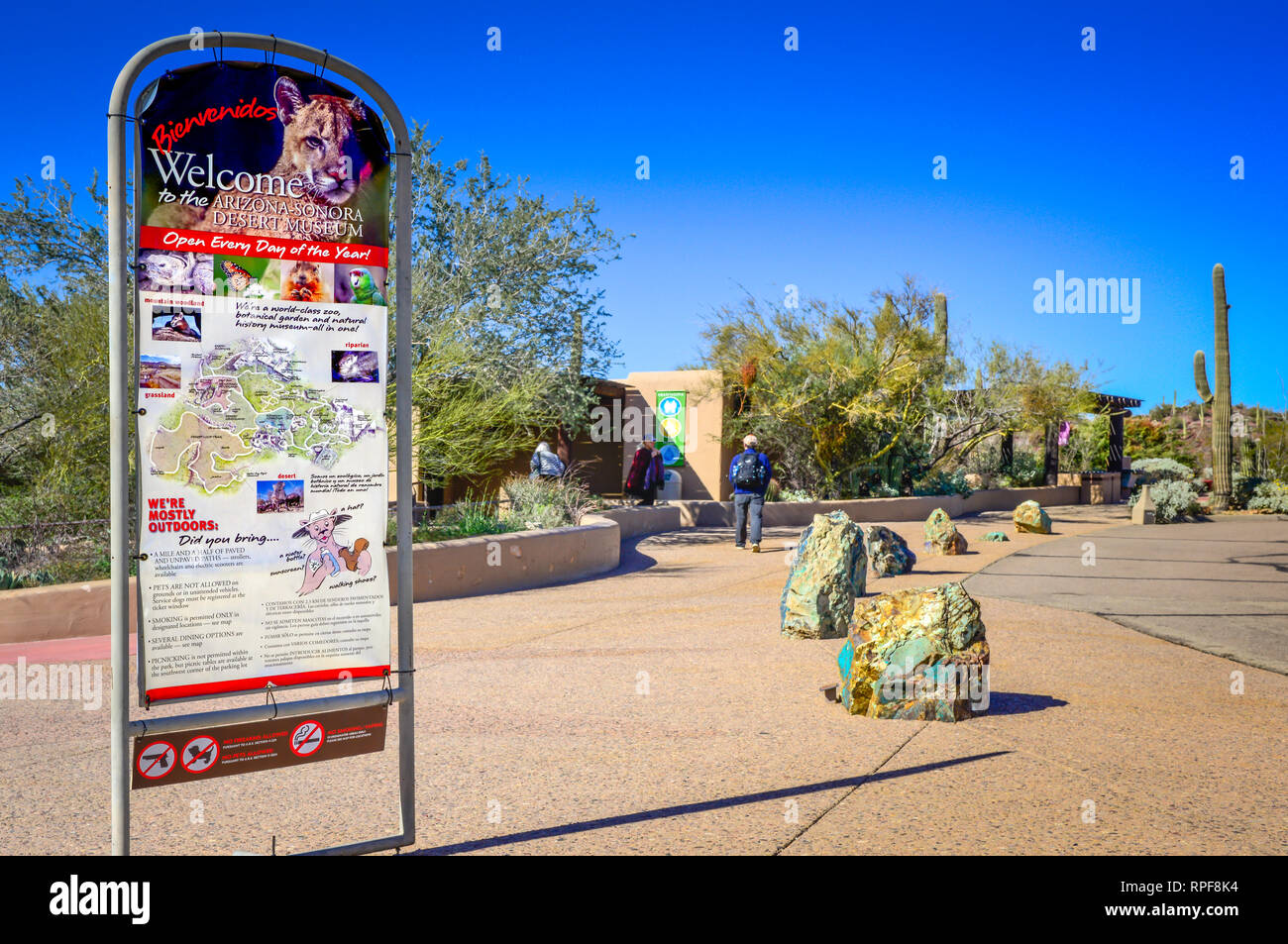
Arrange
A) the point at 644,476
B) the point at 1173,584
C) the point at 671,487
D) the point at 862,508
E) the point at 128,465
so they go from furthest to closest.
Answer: the point at 671,487, the point at 862,508, the point at 644,476, the point at 1173,584, the point at 128,465

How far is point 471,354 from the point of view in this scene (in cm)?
1352

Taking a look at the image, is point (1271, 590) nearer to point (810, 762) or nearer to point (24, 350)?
point (810, 762)

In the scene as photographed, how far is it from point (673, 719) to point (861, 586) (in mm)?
4248

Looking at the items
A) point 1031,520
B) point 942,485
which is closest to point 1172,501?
point 942,485

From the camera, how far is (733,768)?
15.6 ft

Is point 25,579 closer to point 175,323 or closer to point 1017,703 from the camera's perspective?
point 175,323

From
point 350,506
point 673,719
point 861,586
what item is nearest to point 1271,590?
point 861,586

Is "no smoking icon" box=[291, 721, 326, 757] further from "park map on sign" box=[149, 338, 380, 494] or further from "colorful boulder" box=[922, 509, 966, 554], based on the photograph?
"colorful boulder" box=[922, 509, 966, 554]

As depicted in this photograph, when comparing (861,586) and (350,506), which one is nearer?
(350,506)

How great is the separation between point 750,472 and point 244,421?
36.7 ft

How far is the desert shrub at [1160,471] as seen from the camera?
29.7 m

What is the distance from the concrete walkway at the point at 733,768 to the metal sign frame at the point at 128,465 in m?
0.50

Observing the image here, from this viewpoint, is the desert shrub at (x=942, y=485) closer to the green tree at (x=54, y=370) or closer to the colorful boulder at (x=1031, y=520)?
the colorful boulder at (x=1031, y=520)
